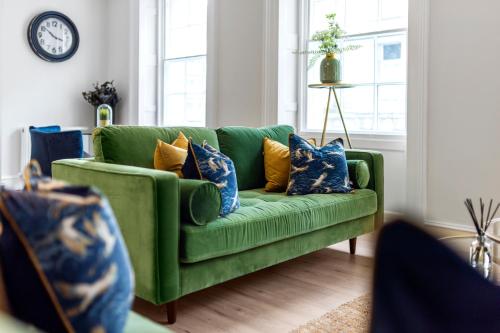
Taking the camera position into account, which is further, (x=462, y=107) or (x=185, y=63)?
(x=185, y=63)

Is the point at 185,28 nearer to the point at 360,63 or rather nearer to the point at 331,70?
the point at 360,63

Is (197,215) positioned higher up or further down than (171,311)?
higher up

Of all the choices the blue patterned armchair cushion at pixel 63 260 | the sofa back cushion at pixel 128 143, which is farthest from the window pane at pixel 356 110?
the blue patterned armchair cushion at pixel 63 260

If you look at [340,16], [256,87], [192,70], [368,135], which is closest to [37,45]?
[192,70]

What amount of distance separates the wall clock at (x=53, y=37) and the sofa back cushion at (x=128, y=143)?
3.84 meters

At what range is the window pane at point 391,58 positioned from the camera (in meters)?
4.23

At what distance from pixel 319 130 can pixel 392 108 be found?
780 mm

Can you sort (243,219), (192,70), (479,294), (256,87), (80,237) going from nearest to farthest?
1. (479,294)
2. (80,237)
3. (243,219)
4. (256,87)
5. (192,70)

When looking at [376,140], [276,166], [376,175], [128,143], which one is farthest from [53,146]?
[376,140]

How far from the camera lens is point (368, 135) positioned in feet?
14.5

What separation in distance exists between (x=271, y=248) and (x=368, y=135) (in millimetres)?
2179

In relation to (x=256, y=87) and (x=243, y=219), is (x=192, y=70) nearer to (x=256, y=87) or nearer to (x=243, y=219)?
(x=256, y=87)

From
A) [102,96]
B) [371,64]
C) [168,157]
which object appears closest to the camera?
[168,157]

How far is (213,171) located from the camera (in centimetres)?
246
